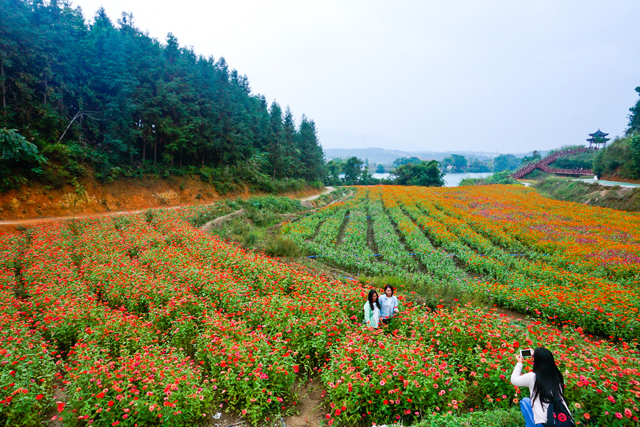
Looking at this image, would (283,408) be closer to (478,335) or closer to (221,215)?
(478,335)

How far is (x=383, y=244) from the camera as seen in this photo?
14484 millimetres

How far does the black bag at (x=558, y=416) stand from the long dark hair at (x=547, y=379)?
5 centimetres

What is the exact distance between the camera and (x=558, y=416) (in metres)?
2.89

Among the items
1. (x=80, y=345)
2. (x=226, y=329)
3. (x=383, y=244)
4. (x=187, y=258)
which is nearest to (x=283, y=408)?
(x=226, y=329)

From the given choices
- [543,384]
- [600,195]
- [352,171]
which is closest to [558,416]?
[543,384]

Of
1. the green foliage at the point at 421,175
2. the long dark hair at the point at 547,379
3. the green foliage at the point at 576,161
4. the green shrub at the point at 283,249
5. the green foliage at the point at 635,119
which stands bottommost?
the green shrub at the point at 283,249

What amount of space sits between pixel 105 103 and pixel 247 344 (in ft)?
88.0

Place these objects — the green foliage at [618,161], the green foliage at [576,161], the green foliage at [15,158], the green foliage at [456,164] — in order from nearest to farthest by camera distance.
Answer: the green foliage at [15,158] < the green foliage at [618,161] < the green foliage at [576,161] < the green foliage at [456,164]

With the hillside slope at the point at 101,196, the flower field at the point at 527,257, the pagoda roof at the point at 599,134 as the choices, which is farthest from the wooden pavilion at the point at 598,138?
the hillside slope at the point at 101,196

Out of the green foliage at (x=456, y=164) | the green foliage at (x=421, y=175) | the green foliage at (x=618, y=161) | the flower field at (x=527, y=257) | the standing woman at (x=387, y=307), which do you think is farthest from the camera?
the green foliage at (x=456, y=164)

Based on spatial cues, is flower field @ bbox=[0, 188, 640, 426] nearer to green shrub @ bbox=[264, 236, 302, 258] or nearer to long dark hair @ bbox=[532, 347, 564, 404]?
long dark hair @ bbox=[532, 347, 564, 404]

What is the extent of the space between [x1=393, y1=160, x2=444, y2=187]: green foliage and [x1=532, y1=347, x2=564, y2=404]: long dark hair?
6527 cm

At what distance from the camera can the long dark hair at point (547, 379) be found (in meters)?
2.92

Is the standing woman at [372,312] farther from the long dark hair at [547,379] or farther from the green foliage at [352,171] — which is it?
the green foliage at [352,171]
